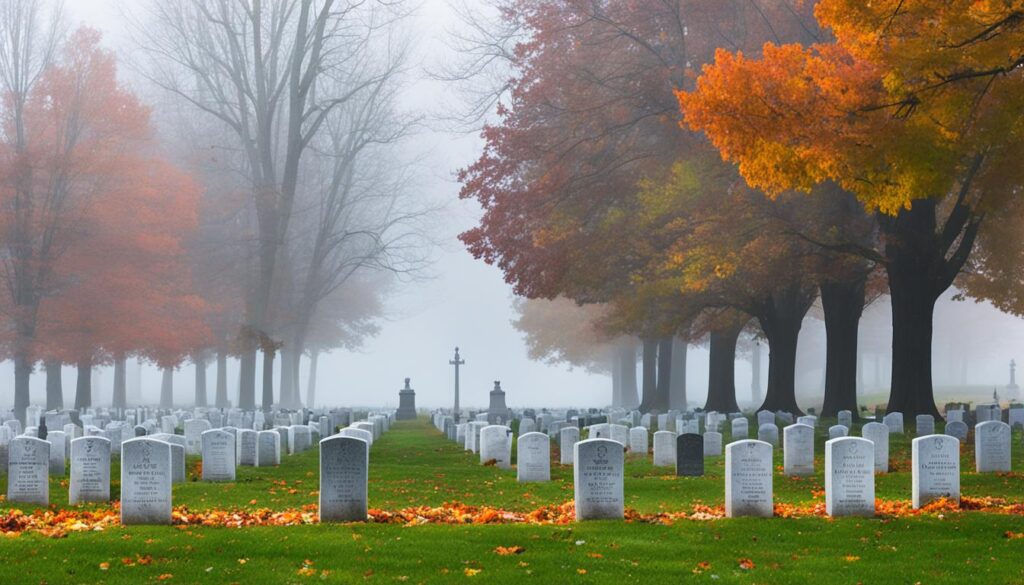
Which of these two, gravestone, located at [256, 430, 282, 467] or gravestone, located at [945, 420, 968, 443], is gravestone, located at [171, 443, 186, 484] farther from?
gravestone, located at [945, 420, 968, 443]

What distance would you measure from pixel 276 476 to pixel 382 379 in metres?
127

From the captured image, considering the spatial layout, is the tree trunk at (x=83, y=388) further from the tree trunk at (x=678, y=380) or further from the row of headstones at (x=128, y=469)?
the row of headstones at (x=128, y=469)

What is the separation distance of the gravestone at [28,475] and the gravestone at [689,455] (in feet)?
30.9

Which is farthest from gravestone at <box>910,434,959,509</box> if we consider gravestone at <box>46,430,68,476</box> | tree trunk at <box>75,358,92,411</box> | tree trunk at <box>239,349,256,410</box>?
tree trunk at <box>75,358,92,411</box>

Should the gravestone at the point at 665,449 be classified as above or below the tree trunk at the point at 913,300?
below

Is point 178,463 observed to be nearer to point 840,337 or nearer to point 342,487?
point 342,487

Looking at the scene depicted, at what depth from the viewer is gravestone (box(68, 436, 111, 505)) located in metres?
15.1

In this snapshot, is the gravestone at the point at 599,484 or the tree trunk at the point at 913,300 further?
the tree trunk at the point at 913,300

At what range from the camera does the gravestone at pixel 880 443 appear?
19.7m

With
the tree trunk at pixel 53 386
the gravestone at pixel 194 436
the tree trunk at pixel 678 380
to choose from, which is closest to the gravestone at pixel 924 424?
the gravestone at pixel 194 436

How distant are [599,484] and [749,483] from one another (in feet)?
5.55

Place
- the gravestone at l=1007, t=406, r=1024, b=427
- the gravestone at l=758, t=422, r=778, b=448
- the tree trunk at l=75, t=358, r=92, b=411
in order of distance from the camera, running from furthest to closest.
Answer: the tree trunk at l=75, t=358, r=92, b=411, the gravestone at l=1007, t=406, r=1024, b=427, the gravestone at l=758, t=422, r=778, b=448

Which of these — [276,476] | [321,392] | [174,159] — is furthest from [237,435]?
[321,392]

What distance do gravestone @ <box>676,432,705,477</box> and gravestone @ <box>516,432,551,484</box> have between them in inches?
85.1
